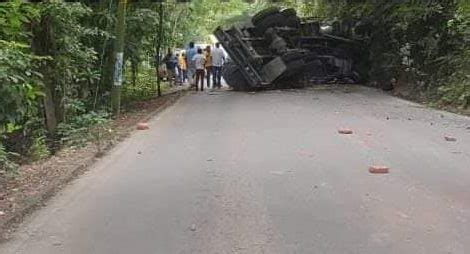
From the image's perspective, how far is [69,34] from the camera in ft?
45.1

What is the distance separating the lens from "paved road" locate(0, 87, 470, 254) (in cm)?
618

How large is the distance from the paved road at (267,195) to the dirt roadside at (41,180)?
6.7 inches

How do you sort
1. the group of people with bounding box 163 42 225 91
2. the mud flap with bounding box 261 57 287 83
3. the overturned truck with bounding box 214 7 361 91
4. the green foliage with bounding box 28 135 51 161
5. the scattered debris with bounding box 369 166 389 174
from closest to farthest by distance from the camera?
the scattered debris with bounding box 369 166 389 174
the green foliage with bounding box 28 135 51 161
the mud flap with bounding box 261 57 287 83
the overturned truck with bounding box 214 7 361 91
the group of people with bounding box 163 42 225 91

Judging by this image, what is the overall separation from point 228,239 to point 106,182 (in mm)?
2955

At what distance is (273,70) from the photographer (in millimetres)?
23688

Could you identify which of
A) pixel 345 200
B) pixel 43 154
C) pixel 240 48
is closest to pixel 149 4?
pixel 240 48

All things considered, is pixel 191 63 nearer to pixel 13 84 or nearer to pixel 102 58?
pixel 102 58

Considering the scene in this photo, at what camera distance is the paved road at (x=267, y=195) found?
6184mm

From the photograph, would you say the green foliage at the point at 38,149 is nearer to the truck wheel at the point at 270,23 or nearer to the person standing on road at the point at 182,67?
the truck wheel at the point at 270,23

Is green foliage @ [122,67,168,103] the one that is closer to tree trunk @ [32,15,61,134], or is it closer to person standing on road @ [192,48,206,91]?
person standing on road @ [192,48,206,91]

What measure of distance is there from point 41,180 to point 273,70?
15.3 meters

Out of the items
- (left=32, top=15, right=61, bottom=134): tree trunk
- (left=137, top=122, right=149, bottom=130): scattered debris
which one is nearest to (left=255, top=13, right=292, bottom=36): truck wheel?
(left=137, top=122, right=149, bottom=130): scattered debris

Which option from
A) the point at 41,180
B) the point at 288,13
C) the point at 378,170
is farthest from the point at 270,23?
the point at 41,180

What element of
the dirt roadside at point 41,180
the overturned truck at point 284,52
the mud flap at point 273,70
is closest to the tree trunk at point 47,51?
the dirt roadside at point 41,180
